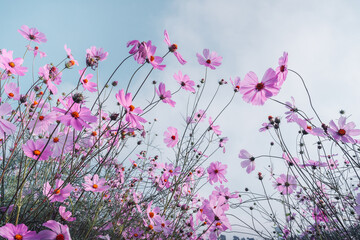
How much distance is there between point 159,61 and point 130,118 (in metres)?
0.36

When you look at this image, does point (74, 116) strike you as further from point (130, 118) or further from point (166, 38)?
point (166, 38)

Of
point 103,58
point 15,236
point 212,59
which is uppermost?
point 212,59

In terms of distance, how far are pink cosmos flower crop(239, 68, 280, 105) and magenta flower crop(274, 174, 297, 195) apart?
2.90 feet

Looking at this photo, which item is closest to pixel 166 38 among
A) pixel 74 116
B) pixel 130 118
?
pixel 130 118

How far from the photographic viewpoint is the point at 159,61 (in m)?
1.21

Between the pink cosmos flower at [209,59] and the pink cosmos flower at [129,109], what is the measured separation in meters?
0.92

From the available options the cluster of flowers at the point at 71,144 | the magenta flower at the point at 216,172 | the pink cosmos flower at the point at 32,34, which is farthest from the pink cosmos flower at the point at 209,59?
the pink cosmos flower at the point at 32,34

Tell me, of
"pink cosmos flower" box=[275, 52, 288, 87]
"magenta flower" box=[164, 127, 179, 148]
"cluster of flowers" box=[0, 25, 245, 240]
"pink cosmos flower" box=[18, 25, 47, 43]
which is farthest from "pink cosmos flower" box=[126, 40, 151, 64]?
"pink cosmos flower" box=[18, 25, 47, 43]

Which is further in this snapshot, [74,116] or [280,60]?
[280,60]

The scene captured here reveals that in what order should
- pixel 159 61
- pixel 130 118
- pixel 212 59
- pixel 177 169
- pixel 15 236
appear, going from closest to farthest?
pixel 15 236
pixel 130 118
pixel 159 61
pixel 212 59
pixel 177 169

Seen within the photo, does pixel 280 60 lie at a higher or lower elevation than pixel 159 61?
higher

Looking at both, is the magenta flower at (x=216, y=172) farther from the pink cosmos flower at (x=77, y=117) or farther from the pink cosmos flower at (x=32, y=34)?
the pink cosmos flower at (x=32, y=34)

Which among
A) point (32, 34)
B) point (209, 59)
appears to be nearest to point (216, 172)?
point (209, 59)

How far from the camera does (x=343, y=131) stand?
134cm
